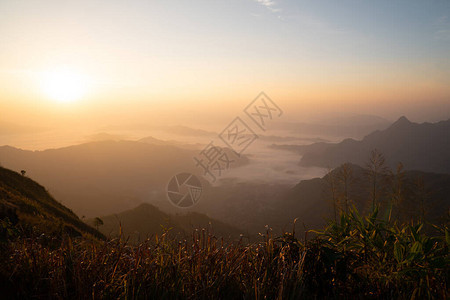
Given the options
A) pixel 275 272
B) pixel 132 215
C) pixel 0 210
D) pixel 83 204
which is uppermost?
pixel 275 272

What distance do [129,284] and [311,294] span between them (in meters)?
2.11

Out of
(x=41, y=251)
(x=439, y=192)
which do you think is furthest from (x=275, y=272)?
(x=439, y=192)

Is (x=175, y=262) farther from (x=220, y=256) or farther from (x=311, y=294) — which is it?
(x=311, y=294)

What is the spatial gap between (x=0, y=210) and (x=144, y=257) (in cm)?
689

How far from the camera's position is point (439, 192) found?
118 metres

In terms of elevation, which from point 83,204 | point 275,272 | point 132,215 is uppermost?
point 275,272

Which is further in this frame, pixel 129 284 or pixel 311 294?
pixel 311 294

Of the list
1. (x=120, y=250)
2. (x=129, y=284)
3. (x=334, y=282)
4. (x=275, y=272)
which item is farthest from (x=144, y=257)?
(x=334, y=282)

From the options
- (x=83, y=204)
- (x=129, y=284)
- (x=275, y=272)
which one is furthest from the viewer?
(x=83, y=204)

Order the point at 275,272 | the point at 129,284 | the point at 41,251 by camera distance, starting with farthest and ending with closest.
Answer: the point at 41,251, the point at 275,272, the point at 129,284

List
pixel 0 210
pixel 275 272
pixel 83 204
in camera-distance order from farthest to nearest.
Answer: pixel 83 204 → pixel 0 210 → pixel 275 272

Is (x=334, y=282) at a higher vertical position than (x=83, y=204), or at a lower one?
higher

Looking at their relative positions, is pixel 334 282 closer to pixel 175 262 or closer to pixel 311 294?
pixel 311 294

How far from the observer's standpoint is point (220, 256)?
11.1 ft
